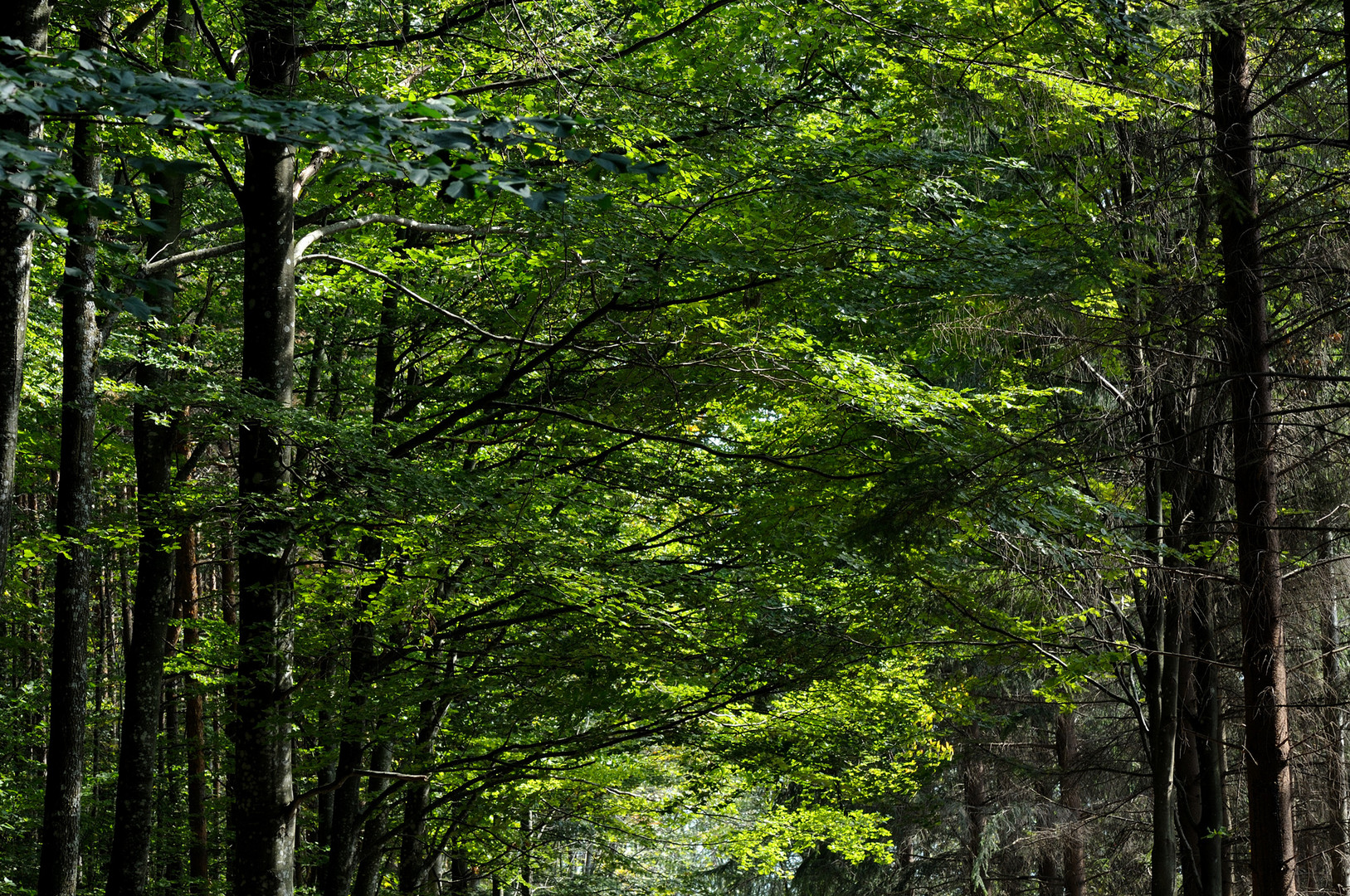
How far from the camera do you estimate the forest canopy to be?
630 centimetres

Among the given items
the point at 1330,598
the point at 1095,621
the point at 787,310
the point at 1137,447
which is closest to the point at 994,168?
the point at 787,310

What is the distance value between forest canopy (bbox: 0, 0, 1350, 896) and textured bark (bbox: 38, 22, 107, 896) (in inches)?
1.5

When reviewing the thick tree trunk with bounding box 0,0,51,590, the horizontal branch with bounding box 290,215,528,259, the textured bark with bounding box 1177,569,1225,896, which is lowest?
the textured bark with bounding box 1177,569,1225,896

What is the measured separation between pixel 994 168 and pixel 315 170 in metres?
→ 5.74

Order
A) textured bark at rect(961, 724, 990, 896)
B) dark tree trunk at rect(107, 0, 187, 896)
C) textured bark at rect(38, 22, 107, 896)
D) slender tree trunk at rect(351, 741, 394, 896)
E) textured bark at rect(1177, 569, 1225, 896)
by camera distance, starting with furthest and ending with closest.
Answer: textured bark at rect(961, 724, 990, 896), slender tree trunk at rect(351, 741, 394, 896), textured bark at rect(1177, 569, 1225, 896), dark tree trunk at rect(107, 0, 187, 896), textured bark at rect(38, 22, 107, 896)

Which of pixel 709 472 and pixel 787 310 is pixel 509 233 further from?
pixel 709 472

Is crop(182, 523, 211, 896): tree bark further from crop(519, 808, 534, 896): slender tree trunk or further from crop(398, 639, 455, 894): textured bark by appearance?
crop(519, 808, 534, 896): slender tree trunk

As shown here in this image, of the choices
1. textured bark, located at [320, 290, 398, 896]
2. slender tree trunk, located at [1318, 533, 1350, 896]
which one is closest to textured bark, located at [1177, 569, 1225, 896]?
slender tree trunk, located at [1318, 533, 1350, 896]

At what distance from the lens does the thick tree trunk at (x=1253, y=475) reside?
19.6 feet

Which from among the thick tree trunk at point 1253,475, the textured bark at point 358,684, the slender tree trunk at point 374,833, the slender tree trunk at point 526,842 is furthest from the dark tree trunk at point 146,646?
the thick tree trunk at point 1253,475

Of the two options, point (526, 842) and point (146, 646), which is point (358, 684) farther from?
point (526, 842)

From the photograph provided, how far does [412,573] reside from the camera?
8.46m

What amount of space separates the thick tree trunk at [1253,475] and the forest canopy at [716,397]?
0.04 metres

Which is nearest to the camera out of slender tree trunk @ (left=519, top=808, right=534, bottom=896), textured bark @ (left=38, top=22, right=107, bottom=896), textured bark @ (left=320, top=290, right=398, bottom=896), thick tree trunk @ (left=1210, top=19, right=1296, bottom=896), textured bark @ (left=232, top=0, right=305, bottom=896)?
thick tree trunk @ (left=1210, top=19, right=1296, bottom=896)
